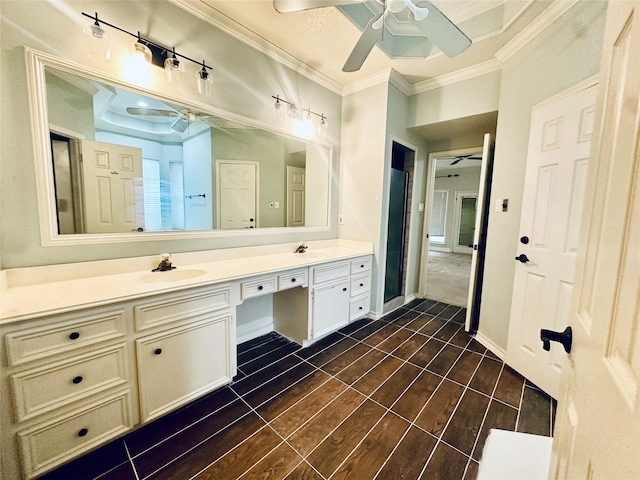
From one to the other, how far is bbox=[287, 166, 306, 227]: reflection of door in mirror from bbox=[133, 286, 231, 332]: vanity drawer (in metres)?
1.21

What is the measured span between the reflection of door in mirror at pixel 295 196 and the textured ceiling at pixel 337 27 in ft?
3.51

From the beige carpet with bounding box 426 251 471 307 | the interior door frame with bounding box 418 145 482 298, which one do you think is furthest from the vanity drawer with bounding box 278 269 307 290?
the beige carpet with bounding box 426 251 471 307

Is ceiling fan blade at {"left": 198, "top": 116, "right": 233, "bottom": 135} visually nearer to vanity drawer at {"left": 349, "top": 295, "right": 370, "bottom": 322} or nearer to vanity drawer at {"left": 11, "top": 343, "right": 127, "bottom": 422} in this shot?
vanity drawer at {"left": 11, "top": 343, "right": 127, "bottom": 422}

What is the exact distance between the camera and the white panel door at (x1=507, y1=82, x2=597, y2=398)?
165 cm

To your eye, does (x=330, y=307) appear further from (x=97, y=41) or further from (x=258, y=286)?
(x=97, y=41)

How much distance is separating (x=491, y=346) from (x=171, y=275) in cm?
282

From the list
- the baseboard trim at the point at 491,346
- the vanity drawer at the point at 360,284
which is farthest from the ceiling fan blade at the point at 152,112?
the baseboard trim at the point at 491,346

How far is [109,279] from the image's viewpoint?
5.06 ft

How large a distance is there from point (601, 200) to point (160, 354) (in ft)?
6.27

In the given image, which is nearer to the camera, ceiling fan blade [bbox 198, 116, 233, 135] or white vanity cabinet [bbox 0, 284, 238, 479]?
white vanity cabinet [bbox 0, 284, 238, 479]

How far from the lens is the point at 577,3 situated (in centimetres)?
162

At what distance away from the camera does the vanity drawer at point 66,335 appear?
1065mm

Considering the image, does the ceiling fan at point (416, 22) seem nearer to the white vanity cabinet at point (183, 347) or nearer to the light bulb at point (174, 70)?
the light bulb at point (174, 70)

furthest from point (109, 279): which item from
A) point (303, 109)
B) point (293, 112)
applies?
point (303, 109)
